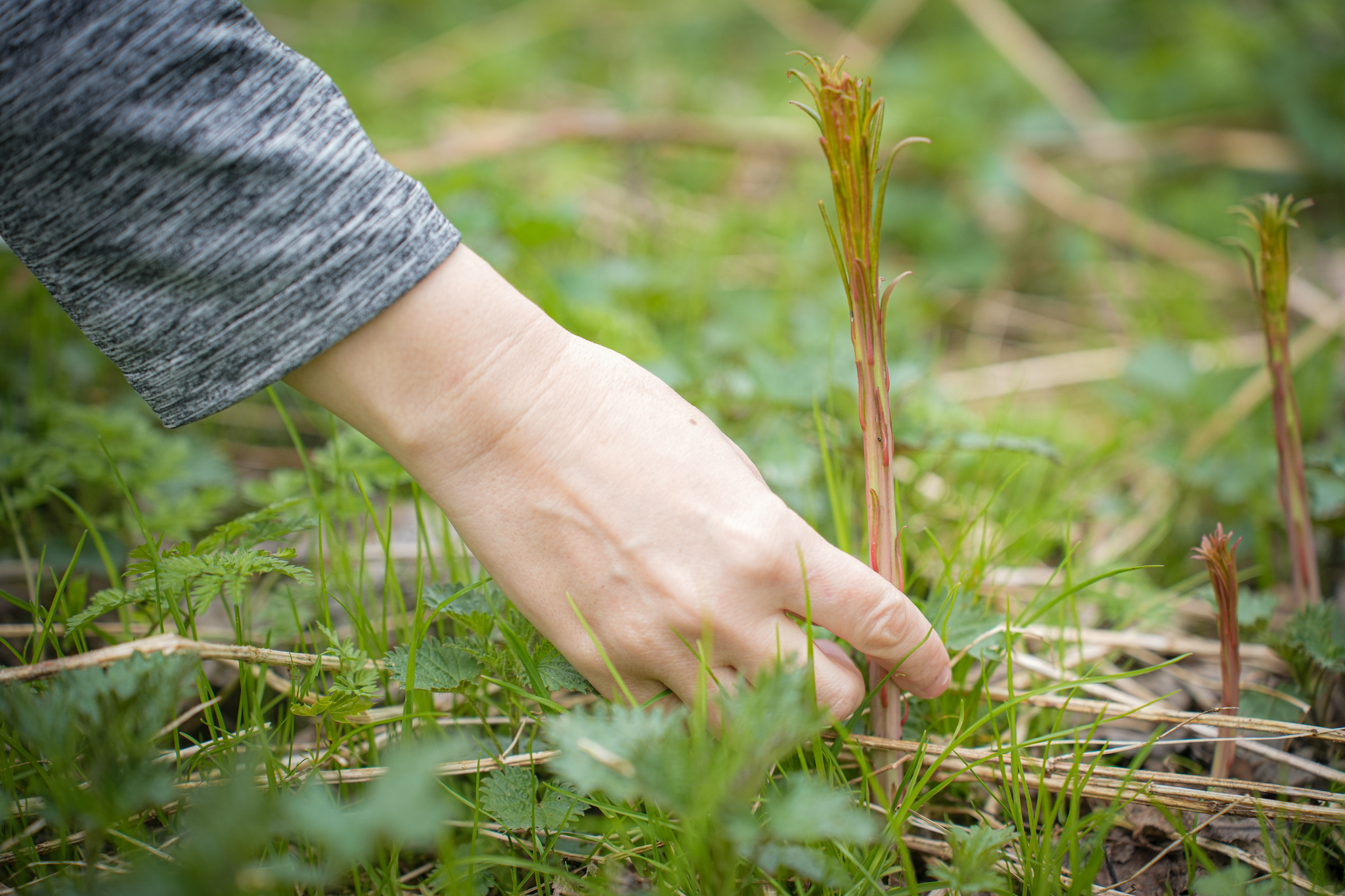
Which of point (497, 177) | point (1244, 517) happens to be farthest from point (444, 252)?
point (497, 177)

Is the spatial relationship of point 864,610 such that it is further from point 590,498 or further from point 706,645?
point 590,498

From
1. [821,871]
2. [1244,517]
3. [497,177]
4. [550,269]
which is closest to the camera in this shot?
[821,871]

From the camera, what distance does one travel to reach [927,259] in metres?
2.74

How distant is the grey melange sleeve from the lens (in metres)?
0.69

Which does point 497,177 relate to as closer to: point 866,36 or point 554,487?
point 554,487

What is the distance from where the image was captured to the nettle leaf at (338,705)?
82 cm

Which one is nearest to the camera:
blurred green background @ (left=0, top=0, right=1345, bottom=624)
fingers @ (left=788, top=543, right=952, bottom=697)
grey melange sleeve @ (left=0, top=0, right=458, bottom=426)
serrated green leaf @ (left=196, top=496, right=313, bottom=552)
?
grey melange sleeve @ (left=0, top=0, right=458, bottom=426)

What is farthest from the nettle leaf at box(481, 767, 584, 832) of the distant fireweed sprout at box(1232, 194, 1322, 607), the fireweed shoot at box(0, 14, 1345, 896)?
the distant fireweed sprout at box(1232, 194, 1322, 607)

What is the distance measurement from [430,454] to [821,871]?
0.55 metres

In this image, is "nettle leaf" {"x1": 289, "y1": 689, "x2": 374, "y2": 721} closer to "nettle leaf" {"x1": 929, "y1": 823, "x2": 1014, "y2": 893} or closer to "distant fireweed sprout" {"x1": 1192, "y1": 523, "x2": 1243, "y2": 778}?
"nettle leaf" {"x1": 929, "y1": 823, "x2": 1014, "y2": 893}

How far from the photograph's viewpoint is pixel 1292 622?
1.04 meters

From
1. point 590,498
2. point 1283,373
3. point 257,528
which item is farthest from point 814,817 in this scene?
point 1283,373

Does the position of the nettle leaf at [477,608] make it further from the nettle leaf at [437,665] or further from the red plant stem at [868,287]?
the red plant stem at [868,287]

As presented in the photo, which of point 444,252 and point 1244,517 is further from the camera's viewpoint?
point 1244,517
